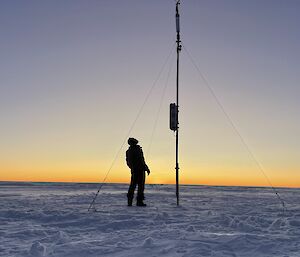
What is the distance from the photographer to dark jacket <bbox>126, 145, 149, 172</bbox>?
1172cm

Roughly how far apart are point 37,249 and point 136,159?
7.07 metres

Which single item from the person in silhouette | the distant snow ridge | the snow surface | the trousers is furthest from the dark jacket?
the distant snow ridge

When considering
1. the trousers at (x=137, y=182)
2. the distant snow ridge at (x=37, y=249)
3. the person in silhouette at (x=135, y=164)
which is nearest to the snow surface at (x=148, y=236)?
the distant snow ridge at (x=37, y=249)

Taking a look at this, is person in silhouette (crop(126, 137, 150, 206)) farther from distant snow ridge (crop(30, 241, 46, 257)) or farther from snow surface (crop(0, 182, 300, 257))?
distant snow ridge (crop(30, 241, 46, 257))

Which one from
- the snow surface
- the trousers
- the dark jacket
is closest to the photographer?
the snow surface

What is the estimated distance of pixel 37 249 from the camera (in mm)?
4746

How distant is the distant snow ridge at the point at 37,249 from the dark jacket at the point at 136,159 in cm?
676

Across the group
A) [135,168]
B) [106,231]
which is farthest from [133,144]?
[106,231]

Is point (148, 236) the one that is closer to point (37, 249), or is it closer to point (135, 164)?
point (37, 249)

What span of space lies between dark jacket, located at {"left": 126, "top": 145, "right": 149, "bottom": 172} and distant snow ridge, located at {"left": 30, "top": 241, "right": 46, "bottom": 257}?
22.2 feet

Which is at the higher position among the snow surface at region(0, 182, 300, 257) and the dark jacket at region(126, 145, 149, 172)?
the dark jacket at region(126, 145, 149, 172)

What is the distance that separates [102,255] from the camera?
4.52 metres

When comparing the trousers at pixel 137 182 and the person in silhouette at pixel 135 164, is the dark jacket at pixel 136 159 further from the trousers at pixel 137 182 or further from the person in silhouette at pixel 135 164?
the trousers at pixel 137 182

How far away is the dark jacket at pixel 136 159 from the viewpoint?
38.4 feet
